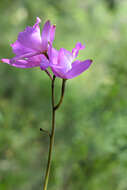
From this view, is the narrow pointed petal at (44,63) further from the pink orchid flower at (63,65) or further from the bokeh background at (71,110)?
the bokeh background at (71,110)

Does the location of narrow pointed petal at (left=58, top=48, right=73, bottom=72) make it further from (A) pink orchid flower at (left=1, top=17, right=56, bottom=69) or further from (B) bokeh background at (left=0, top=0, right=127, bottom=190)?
(B) bokeh background at (left=0, top=0, right=127, bottom=190)

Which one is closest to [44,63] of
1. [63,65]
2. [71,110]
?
[63,65]

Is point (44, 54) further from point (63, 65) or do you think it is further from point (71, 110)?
point (71, 110)

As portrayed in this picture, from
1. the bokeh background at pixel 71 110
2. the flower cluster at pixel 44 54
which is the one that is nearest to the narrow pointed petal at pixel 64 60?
the flower cluster at pixel 44 54

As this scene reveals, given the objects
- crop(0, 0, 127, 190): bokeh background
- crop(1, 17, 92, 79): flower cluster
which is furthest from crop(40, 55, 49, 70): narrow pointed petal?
crop(0, 0, 127, 190): bokeh background

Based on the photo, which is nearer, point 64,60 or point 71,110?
point 64,60
